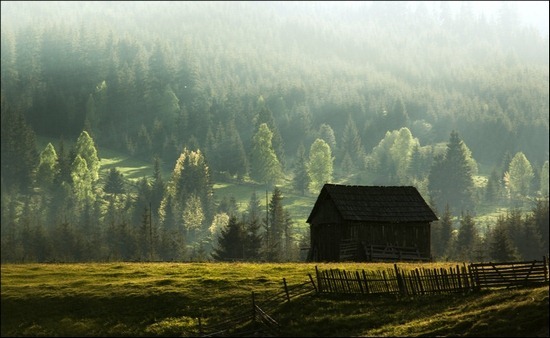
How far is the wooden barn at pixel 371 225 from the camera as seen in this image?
7181cm

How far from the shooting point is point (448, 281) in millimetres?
43562

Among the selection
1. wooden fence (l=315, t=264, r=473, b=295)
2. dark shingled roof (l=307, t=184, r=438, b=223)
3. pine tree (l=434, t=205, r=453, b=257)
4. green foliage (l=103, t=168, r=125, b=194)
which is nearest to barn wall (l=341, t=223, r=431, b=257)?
dark shingled roof (l=307, t=184, r=438, b=223)

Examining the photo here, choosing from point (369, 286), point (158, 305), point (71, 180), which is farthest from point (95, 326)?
point (71, 180)

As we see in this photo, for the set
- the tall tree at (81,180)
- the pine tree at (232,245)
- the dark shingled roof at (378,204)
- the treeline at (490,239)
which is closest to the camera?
the dark shingled roof at (378,204)

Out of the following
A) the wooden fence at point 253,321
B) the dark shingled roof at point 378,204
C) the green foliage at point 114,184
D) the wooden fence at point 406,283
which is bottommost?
the wooden fence at point 253,321

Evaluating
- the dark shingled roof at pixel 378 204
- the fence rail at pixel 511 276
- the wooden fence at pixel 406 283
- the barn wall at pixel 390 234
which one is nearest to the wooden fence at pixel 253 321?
the wooden fence at pixel 406 283

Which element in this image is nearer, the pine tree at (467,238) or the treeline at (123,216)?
the pine tree at (467,238)

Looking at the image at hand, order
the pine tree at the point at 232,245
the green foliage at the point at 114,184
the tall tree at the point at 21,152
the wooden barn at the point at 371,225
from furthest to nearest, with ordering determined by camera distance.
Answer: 1. the green foliage at the point at 114,184
2. the tall tree at the point at 21,152
3. the pine tree at the point at 232,245
4. the wooden barn at the point at 371,225

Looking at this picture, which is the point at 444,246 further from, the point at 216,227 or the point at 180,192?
the point at 180,192

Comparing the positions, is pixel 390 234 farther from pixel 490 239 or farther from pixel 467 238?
pixel 490 239

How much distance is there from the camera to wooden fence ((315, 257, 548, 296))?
42.3 metres

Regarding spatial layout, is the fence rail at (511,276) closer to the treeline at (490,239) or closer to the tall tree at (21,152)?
the treeline at (490,239)

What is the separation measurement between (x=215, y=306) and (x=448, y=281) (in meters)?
14.2

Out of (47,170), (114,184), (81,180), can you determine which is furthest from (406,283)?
(114,184)
